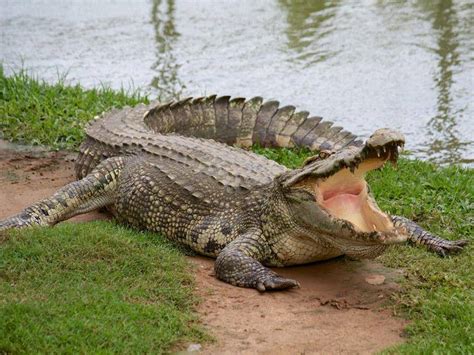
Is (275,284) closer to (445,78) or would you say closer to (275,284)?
(275,284)

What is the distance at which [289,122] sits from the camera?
725 centimetres

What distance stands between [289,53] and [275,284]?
6692mm

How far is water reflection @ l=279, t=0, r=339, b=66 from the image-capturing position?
35.1ft

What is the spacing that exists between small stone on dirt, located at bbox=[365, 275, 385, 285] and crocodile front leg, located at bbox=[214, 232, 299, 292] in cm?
47

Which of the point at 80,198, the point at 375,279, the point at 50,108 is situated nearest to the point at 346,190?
the point at 375,279

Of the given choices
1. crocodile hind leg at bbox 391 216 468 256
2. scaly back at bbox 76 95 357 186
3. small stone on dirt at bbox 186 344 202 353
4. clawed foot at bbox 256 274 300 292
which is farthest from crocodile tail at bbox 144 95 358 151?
small stone on dirt at bbox 186 344 202 353

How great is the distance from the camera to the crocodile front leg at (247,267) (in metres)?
4.63

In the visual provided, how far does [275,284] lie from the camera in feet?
15.1

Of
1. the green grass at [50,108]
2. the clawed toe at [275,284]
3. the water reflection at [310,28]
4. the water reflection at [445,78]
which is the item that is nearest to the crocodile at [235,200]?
the clawed toe at [275,284]

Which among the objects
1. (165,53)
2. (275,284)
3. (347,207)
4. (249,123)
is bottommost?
(165,53)

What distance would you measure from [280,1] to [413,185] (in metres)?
8.32

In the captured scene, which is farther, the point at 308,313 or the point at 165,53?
the point at 165,53

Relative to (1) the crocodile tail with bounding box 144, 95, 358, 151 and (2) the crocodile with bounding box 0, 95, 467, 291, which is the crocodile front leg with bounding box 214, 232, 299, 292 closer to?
(2) the crocodile with bounding box 0, 95, 467, 291

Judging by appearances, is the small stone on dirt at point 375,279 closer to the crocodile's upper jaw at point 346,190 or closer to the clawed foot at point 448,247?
the crocodile's upper jaw at point 346,190
